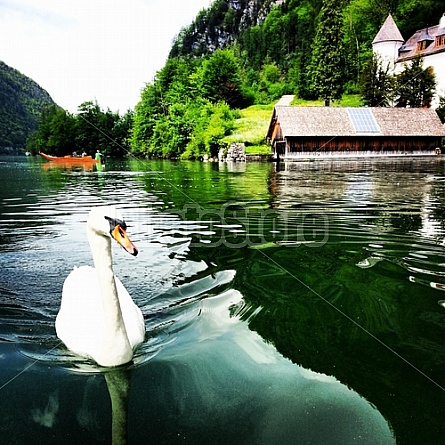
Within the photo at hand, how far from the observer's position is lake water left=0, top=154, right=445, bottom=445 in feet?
9.65

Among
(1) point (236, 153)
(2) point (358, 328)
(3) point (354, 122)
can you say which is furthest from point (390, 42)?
(2) point (358, 328)

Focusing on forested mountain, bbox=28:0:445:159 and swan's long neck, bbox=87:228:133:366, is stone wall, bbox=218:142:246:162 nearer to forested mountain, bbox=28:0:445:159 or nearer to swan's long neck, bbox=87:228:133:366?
forested mountain, bbox=28:0:445:159

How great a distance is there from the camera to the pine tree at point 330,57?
60.1 m

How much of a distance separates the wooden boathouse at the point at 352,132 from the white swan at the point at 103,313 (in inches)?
1509

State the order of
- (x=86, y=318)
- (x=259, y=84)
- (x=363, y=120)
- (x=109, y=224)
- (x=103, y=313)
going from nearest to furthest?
(x=109, y=224) < (x=103, y=313) < (x=86, y=318) < (x=363, y=120) < (x=259, y=84)

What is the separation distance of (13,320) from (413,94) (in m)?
58.7

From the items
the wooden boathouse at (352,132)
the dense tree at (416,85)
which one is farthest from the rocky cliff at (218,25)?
the wooden boathouse at (352,132)

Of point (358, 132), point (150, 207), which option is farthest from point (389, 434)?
point (358, 132)

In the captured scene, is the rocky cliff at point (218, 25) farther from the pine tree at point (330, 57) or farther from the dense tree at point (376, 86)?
the dense tree at point (376, 86)

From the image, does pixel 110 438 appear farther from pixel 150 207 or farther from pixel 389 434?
pixel 150 207

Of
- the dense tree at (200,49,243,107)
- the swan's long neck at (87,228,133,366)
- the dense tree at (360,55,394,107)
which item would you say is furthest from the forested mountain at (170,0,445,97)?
the swan's long neck at (87,228,133,366)

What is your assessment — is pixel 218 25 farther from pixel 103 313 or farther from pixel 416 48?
pixel 103 313

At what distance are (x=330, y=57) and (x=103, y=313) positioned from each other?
63.6 m

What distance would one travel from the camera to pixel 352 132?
141ft
